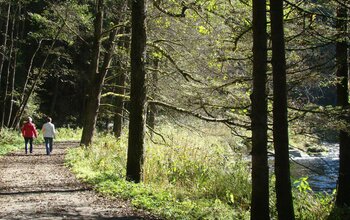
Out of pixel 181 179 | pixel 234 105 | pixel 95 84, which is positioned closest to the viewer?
pixel 234 105

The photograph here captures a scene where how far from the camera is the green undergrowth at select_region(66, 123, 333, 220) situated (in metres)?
8.48

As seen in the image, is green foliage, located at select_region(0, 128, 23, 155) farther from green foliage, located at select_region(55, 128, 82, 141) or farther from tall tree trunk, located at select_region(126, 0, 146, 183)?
tall tree trunk, located at select_region(126, 0, 146, 183)

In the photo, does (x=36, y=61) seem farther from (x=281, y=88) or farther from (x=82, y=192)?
(x=281, y=88)

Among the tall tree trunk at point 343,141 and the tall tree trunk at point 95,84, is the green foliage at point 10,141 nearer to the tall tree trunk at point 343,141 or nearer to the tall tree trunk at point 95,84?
the tall tree trunk at point 95,84

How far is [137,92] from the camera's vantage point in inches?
415

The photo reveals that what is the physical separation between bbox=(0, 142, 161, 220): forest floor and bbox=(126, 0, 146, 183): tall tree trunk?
1.36 m

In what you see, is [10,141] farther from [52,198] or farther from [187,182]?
[52,198]

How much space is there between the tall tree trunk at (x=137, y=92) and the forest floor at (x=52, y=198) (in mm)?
1365

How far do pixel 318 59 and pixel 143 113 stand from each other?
4.51 m

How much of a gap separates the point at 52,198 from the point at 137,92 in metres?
3.33

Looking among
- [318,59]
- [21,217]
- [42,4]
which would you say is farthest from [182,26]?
[42,4]

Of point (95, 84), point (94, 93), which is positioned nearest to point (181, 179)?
point (94, 93)

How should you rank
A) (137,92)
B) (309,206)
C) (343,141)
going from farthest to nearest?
(137,92)
(343,141)
(309,206)

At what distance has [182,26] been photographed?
1456 cm
